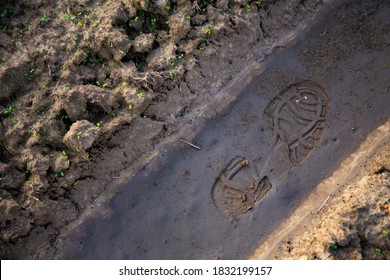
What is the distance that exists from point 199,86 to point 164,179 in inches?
61.4

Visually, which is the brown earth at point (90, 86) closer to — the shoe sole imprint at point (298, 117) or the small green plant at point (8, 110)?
the small green plant at point (8, 110)

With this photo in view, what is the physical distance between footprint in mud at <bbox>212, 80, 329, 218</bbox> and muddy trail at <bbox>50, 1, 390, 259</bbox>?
2 cm

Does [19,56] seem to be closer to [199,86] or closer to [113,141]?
[113,141]

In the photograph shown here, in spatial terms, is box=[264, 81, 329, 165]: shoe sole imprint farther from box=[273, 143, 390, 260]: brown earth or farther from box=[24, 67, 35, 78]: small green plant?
box=[24, 67, 35, 78]: small green plant

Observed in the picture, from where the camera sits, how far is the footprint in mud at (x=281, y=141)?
581 cm

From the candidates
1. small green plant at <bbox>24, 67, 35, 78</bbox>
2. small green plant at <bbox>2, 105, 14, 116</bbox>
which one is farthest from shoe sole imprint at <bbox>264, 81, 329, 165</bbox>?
small green plant at <bbox>2, 105, 14, 116</bbox>

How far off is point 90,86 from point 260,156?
2801 millimetres

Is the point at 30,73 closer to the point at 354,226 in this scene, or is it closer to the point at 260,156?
the point at 260,156

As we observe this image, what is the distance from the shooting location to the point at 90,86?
5.68 meters

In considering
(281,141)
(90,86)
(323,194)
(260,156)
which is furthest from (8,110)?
(323,194)

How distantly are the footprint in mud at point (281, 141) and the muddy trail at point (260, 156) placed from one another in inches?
0.6

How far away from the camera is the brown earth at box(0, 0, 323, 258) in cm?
548

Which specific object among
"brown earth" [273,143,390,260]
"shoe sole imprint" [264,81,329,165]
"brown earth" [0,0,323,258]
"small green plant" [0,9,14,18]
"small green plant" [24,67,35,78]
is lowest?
"brown earth" [273,143,390,260]

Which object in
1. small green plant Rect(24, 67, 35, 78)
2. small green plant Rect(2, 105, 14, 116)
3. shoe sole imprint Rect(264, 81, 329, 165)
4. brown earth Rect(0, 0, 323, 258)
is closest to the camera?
brown earth Rect(0, 0, 323, 258)
